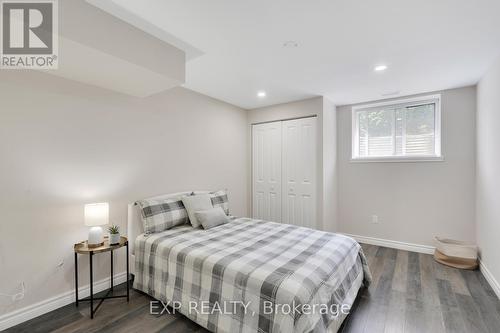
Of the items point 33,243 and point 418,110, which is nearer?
point 33,243

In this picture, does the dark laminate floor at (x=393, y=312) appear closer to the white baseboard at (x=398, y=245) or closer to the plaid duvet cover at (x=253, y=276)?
the plaid duvet cover at (x=253, y=276)

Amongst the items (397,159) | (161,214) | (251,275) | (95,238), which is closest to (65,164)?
(95,238)

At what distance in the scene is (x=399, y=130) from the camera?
12.4 ft

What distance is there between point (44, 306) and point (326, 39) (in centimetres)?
353

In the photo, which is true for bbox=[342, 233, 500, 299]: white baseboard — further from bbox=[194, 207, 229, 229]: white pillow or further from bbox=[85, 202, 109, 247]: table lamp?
bbox=[85, 202, 109, 247]: table lamp

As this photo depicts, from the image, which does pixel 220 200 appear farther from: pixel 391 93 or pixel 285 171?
pixel 391 93

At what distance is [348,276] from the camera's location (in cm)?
203

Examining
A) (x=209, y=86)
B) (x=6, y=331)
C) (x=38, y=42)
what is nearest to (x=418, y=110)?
(x=209, y=86)

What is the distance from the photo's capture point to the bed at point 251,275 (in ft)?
4.95

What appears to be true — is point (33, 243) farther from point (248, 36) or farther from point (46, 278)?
point (248, 36)

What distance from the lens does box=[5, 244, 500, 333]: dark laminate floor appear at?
74.6 inches

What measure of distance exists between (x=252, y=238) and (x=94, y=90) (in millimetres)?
2321

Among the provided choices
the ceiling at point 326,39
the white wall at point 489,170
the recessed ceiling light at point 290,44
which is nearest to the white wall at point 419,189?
the white wall at point 489,170

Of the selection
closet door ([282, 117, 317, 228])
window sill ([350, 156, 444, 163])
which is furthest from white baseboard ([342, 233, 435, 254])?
window sill ([350, 156, 444, 163])
